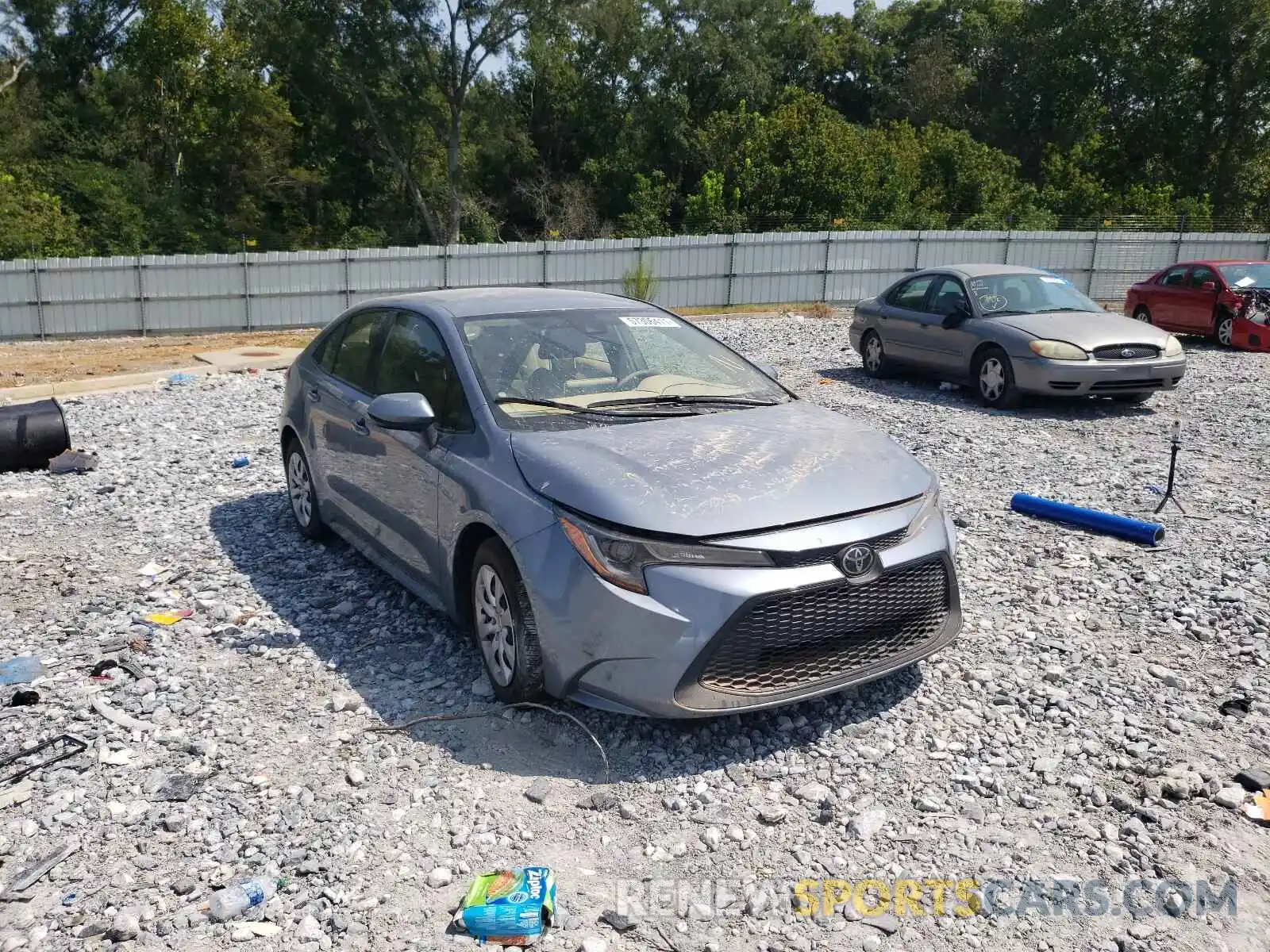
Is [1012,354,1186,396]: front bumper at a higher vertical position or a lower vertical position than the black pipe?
higher

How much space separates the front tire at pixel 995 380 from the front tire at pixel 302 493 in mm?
7463

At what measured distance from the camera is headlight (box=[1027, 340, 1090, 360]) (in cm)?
1103

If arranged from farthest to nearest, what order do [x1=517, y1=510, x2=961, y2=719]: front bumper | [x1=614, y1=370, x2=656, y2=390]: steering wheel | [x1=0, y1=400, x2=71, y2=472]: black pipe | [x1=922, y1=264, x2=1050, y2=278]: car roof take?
[x1=922, y1=264, x2=1050, y2=278]: car roof, [x1=0, y1=400, x2=71, y2=472]: black pipe, [x1=614, y1=370, x2=656, y2=390]: steering wheel, [x1=517, y1=510, x2=961, y2=719]: front bumper

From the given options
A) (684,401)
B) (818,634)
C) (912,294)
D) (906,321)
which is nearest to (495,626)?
(818,634)

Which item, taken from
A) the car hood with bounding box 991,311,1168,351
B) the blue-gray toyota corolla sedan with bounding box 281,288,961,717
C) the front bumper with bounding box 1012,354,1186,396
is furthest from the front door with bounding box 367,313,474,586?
the car hood with bounding box 991,311,1168,351

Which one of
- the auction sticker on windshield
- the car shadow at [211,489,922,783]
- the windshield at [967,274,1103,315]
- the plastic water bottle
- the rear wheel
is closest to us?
the plastic water bottle

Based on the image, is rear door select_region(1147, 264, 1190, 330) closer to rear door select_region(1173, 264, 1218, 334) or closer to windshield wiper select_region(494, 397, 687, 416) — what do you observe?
rear door select_region(1173, 264, 1218, 334)

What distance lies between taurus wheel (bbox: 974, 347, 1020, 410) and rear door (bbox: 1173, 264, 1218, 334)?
6.89 meters

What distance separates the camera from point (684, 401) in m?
5.26

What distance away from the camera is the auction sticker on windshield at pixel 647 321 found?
5.75 m

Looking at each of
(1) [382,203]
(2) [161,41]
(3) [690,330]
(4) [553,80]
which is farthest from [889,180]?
(3) [690,330]

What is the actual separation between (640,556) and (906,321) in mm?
9899

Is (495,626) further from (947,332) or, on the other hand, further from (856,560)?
(947,332)

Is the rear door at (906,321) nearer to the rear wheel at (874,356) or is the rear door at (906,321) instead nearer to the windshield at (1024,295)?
the rear wheel at (874,356)
